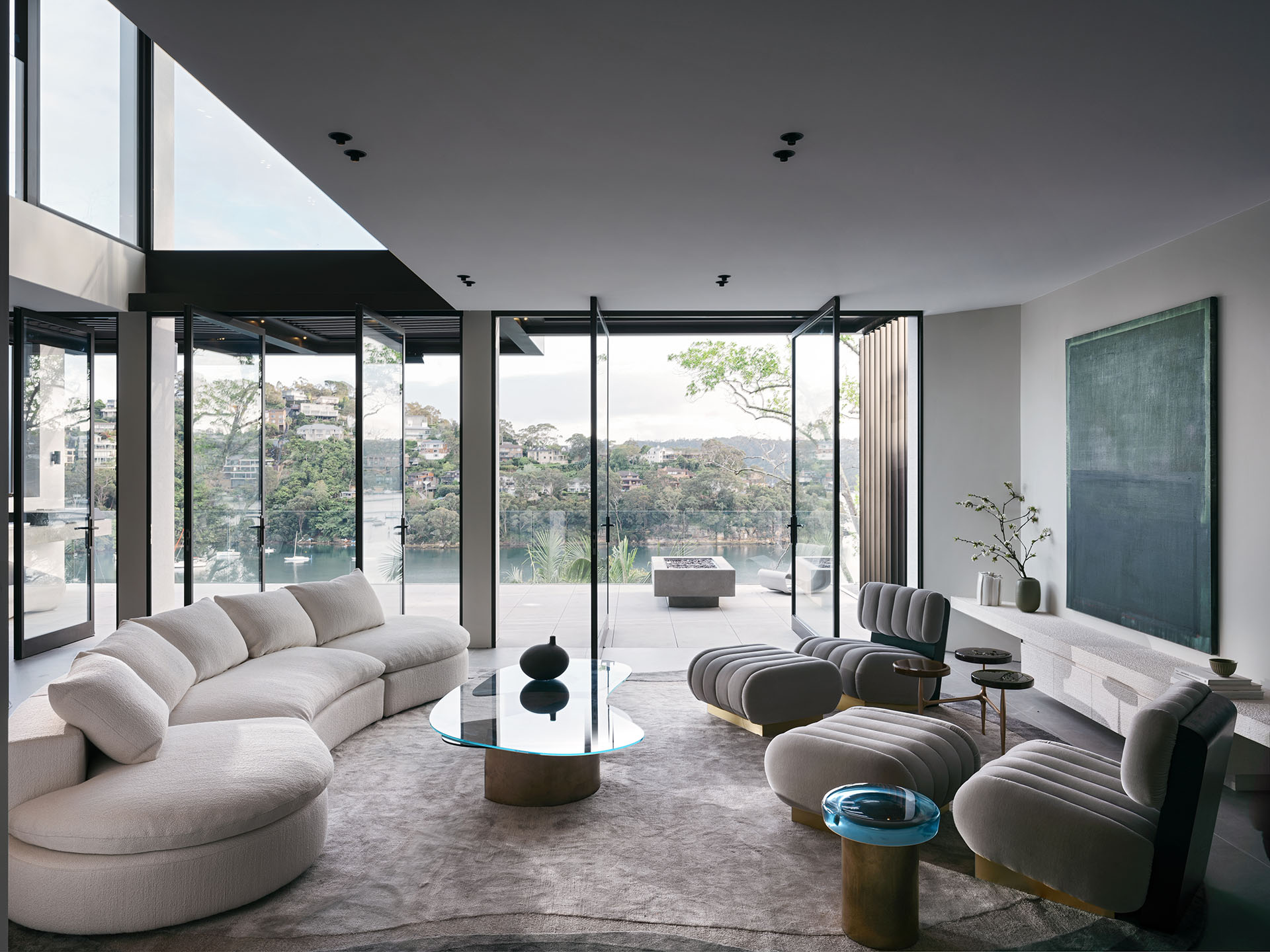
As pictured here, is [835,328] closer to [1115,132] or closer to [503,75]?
[1115,132]

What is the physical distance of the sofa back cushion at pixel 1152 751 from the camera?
2.31 meters

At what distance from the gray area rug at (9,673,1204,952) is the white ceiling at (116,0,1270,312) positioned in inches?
104

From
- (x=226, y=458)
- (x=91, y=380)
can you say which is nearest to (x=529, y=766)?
(x=226, y=458)

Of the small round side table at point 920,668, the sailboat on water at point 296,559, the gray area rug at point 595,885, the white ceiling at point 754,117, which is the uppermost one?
the white ceiling at point 754,117

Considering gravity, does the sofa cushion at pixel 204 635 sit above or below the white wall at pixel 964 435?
below

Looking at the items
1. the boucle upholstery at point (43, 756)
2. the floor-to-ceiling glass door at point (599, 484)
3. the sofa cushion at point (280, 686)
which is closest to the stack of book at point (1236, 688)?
the floor-to-ceiling glass door at point (599, 484)

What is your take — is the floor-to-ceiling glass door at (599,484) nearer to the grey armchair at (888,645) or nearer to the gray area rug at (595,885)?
the grey armchair at (888,645)

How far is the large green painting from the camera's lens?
3.96 m

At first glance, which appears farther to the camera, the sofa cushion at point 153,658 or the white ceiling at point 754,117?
the sofa cushion at point 153,658

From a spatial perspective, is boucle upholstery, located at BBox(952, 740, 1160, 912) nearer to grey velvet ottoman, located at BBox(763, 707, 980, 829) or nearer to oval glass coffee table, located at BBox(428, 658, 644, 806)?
grey velvet ottoman, located at BBox(763, 707, 980, 829)

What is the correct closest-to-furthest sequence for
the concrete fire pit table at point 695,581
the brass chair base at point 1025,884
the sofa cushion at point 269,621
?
the brass chair base at point 1025,884 < the sofa cushion at point 269,621 < the concrete fire pit table at point 695,581

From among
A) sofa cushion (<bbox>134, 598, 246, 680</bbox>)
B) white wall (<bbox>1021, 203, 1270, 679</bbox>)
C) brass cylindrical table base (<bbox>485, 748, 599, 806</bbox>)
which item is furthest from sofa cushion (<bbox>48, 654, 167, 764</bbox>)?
white wall (<bbox>1021, 203, 1270, 679</bbox>)

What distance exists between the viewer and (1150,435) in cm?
434

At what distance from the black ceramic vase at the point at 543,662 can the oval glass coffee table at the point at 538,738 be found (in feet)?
0.50
